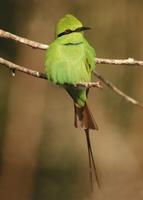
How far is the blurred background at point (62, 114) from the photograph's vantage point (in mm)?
3932

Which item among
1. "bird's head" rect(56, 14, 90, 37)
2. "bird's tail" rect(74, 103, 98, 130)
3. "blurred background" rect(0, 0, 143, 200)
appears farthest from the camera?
"blurred background" rect(0, 0, 143, 200)

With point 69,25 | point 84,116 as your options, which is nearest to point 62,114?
point 84,116

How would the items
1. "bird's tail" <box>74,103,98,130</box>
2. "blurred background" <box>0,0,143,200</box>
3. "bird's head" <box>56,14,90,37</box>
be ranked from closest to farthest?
"bird's head" <box>56,14,90,37</box>, "bird's tail" <box>74,103,98,130</box>, "blurred background" <box>0,0,143,200</box>

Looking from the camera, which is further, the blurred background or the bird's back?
the blurred background

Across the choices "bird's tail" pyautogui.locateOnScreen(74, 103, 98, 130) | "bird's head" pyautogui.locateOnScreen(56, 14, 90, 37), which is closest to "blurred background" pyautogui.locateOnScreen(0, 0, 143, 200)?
"bird's tail" pyautogui.locateOnScreen(74, 103, 98, 130)

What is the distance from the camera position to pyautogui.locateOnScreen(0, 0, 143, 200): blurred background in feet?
12.9

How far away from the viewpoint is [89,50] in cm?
188

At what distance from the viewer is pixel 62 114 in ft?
13.6

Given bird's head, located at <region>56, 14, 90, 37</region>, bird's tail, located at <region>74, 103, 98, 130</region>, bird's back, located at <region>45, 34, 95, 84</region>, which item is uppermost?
bird's head, located at <region>56, 14, 90, 37</region>

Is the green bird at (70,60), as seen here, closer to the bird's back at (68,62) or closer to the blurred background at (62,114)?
the bird's back at (68,62)

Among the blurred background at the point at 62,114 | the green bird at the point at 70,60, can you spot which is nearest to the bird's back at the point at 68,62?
the green bird at the point at 70,60

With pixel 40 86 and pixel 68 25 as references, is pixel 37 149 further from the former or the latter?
pixel 68 25

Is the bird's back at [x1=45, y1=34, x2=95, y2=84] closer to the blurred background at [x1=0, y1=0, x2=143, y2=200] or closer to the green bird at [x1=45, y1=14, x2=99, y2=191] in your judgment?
the green bird at [x1=45, y1=14, x2=99, y2=191]


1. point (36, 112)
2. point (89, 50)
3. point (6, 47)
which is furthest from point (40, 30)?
point (89, 50)
